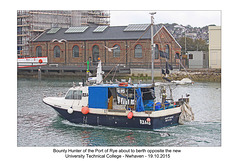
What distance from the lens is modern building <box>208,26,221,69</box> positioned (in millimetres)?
61062

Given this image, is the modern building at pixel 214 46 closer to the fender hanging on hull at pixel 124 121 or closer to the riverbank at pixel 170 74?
the riverbank at pixel 170 74

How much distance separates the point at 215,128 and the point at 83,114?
797cm

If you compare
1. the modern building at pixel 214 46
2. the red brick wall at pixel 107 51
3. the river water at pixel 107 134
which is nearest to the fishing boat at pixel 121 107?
the river water at pixel 107 134

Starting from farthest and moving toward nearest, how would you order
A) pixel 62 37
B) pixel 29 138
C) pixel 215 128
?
pixel 62 37 < pixel 215 128 < pixel 29 138

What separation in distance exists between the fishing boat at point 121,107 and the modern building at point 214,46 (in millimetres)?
38769

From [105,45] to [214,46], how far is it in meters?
17.5

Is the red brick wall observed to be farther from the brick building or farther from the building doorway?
the building doorway

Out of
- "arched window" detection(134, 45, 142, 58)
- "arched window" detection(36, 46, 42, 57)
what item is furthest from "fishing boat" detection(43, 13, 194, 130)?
"arched window" detection(36, 46, 42, 57)

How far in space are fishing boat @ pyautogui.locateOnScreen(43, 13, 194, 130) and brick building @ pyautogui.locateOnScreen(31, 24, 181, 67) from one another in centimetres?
3639

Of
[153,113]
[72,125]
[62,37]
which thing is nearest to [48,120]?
[72,125]

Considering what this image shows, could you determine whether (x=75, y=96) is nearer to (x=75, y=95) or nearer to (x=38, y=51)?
(x=75, y=95)

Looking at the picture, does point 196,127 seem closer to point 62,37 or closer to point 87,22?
point 62,37

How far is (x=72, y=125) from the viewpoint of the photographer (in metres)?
24.9

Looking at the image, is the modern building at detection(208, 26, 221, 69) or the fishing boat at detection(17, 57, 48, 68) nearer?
the modern building at detection(208, 26, 221, 69)
